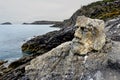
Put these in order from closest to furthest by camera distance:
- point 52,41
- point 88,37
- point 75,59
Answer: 1. point 75,59
2. point 88,37
3. point 52,41

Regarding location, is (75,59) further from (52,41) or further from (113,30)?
(52,41)

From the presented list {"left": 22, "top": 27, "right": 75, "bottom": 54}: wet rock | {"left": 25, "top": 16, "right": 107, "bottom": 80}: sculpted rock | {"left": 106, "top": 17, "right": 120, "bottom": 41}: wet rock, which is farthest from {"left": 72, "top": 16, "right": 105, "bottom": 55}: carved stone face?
{"left": 22, "top": 27, "right": 75, "bottom": 54}: wet rock

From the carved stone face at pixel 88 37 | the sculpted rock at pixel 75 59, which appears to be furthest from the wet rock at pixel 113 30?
the carved stone face at pixel 88 37

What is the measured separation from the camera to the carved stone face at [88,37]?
21266 mm

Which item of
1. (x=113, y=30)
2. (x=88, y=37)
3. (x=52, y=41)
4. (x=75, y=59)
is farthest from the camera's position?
(x=52, y=41)

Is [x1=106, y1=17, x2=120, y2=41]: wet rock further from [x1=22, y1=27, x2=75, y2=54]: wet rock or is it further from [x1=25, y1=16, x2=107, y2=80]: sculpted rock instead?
[x1=22, y1=27, x2=75, y2=54]: wet rock

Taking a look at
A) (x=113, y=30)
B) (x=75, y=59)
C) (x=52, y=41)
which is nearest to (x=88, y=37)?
(x=75, y=59)

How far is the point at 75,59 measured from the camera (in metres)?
21.2

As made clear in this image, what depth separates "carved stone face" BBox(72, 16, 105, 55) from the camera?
2127 centimetres

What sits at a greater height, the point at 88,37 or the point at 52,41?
the point at 88,37

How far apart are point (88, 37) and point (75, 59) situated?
5.51ft

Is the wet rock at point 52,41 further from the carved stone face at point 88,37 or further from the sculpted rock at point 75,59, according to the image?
the carved stone face at point 88,37

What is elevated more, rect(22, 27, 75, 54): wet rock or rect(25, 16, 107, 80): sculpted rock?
rect(25, 16, 107, 80): sculpted rock

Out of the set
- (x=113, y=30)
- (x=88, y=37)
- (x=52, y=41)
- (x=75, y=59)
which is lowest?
(x=52, y=41)
